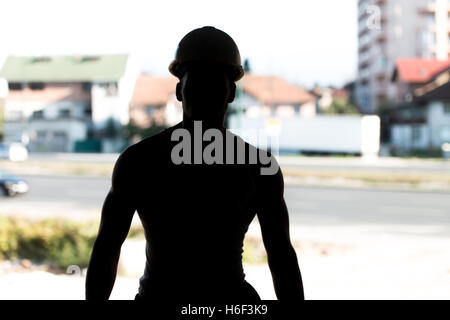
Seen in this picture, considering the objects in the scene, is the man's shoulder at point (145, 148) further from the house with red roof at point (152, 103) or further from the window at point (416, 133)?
the window at point (416, 133)

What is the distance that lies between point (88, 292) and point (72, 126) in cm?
2400

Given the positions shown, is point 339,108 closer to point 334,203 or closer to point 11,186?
point 334,203

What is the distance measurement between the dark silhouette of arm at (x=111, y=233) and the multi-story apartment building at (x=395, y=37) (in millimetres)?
29188

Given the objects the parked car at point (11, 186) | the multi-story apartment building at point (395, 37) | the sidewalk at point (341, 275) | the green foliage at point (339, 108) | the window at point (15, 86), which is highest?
the multi-story apartment building at point (395, 37)

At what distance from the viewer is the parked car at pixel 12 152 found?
777 inches

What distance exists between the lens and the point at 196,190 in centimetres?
114

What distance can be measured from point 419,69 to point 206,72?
97.3 ft

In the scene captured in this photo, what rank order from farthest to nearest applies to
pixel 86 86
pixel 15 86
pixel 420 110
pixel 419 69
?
1. pixel 419 69
2. pixel 420 110
3. pixel 86 86
4. pixel 15 86

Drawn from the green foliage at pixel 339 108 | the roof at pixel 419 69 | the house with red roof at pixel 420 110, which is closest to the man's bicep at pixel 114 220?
the house with red roof at pixel 420 110

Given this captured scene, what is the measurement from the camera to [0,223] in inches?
226

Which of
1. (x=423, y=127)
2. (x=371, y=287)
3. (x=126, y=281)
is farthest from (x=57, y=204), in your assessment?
(x=423, y=127)

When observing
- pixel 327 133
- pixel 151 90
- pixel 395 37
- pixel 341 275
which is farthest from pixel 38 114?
pixel 395 37

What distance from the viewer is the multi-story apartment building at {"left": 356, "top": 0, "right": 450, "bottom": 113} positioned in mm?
32062
